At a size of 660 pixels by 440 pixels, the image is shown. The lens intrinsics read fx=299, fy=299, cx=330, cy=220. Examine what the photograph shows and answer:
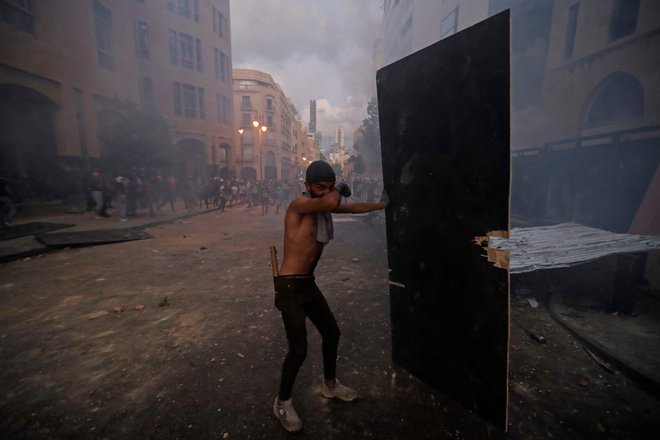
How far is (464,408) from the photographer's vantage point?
7.72 feet

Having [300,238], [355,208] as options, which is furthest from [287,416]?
[355,208]

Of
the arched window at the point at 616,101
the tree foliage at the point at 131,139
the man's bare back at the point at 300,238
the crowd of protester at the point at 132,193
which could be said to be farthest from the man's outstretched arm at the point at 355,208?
the tree foliage at the point at 131,139

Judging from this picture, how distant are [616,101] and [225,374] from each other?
14.1 m

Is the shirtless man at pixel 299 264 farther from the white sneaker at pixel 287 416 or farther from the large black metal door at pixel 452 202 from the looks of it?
the large black metal door at pixel 452 202

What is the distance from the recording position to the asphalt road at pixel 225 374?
2219 millimetres

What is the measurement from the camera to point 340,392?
250 centimetres

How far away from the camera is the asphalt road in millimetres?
2219

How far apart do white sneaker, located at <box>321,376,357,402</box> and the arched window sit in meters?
12.6

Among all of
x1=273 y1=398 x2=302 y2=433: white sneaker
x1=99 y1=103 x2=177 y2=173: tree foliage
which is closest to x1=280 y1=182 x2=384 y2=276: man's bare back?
x1=273 y1=398 x2=302 y2=433: white sneaker

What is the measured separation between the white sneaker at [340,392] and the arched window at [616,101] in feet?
41.3

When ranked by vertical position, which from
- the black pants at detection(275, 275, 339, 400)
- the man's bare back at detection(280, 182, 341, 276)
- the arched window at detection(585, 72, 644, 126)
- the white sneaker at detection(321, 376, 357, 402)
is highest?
the arched window at detection(585, 72, 644, 126)

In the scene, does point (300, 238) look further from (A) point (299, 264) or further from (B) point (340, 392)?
(B) point (340, 392)

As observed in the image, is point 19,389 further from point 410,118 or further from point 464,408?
point 410,118

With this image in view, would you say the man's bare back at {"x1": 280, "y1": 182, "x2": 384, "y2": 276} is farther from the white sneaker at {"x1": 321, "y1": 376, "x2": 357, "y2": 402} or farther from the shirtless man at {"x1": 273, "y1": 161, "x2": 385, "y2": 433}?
the white sneaker at {"x1": 321, "y1": 376, "x2": 357, "y2": 402}
